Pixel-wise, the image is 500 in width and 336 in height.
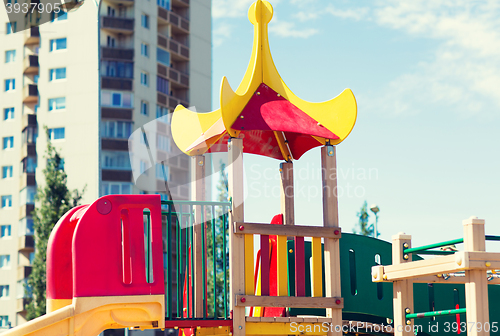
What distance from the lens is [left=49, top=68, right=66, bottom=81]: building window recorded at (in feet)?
159

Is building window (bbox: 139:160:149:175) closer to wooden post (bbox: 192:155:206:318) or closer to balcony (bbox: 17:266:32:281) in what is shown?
balcony (bbox: 17:266:32:281)

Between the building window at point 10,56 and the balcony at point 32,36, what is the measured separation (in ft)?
4.80

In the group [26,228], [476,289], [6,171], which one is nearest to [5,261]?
[26,228]

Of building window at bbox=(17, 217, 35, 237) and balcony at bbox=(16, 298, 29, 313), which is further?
building window at bbox=(17, 217, 35, 237)

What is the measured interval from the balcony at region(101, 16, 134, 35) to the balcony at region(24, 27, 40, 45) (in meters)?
5.02

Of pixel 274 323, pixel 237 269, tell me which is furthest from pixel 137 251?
pixel 274 323

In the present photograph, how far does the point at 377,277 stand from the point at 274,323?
1.26m

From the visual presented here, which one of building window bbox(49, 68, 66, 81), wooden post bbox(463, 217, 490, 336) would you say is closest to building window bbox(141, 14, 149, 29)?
building window bbox(49, 68, 66, 81)

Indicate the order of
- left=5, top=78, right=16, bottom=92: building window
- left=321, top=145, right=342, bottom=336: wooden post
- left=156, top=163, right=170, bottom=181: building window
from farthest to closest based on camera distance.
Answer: left=5, top=78, right=16, bottom=92: building window, left=156, top=163, right=170, bottom=181: building window, left=321, top=145, right=342, bottom=336: wooden post

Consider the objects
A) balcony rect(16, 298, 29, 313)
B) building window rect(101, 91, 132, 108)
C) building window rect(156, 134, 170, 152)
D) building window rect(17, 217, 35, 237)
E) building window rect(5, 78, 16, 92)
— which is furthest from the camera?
building window rect(5, 78, 16, 92)

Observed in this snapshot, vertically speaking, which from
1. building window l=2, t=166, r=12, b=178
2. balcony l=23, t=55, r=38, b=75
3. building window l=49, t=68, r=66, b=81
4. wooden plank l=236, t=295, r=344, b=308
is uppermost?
balcony l=23, t=55, r=38, b=75

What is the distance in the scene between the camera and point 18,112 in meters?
49.2

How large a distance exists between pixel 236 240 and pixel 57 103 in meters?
43.1

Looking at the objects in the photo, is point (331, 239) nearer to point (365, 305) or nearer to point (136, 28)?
point (365, 305)
